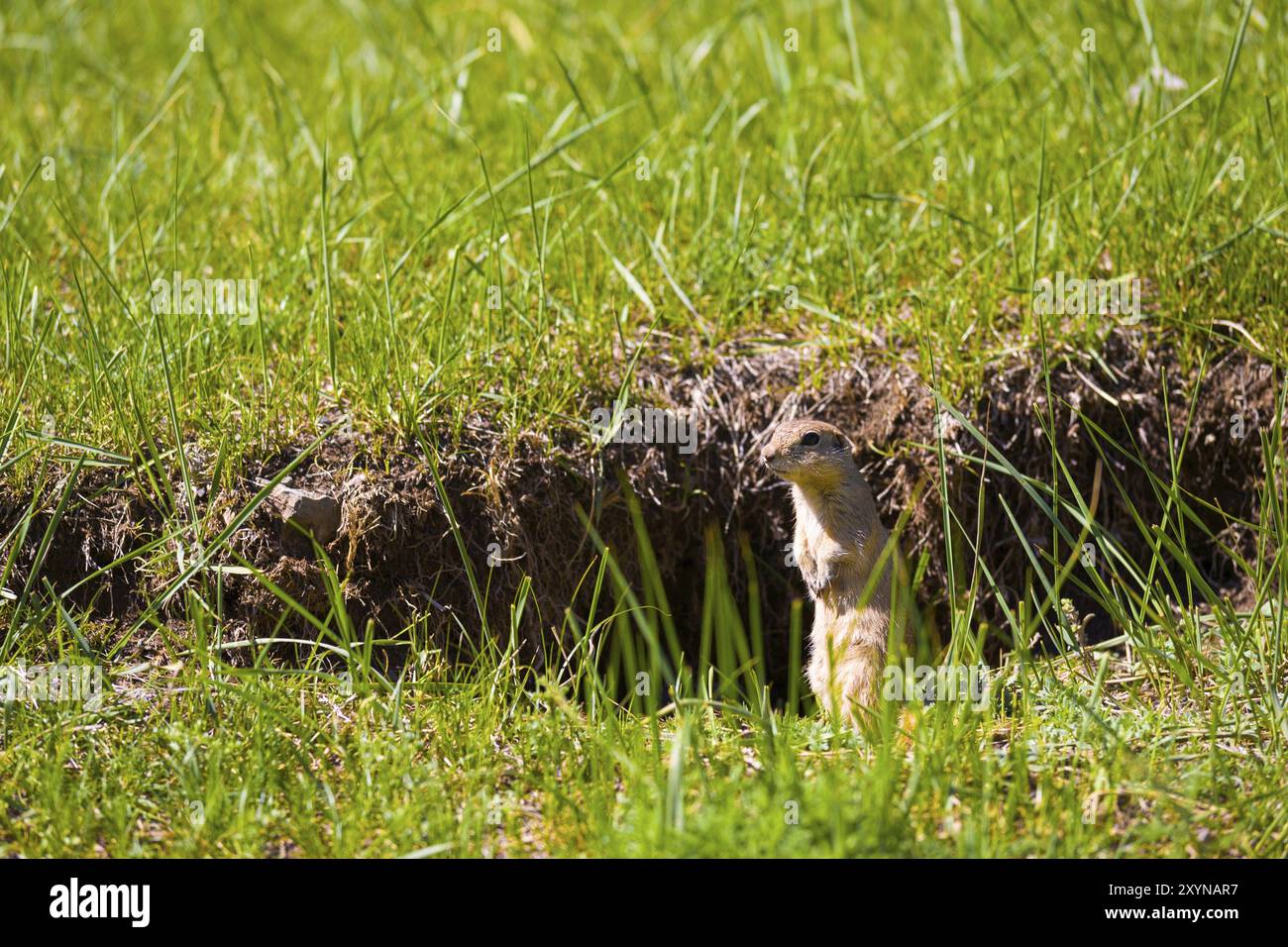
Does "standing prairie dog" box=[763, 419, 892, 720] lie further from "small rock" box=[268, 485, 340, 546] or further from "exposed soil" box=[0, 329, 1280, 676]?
"small rock" box=[268, 485, 340, 546]

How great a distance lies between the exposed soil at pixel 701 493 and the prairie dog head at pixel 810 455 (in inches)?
10.8

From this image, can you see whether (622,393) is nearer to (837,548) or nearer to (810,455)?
(810,455)

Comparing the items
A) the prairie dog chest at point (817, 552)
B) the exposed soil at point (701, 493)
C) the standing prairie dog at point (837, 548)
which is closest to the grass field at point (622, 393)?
the exposed soil at point (701, 493)

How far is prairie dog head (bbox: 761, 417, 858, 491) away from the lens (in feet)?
12.8

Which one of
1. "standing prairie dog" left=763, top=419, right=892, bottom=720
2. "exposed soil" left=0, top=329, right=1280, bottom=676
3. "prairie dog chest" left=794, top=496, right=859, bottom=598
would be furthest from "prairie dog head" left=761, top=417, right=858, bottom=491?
"exposed soil" left=0, top=329, right=1280, bottom=676

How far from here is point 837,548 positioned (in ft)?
13.3

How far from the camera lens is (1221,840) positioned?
284cm

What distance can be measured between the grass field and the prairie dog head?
0.39 m

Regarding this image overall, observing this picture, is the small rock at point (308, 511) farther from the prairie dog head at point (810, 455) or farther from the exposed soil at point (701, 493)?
the prairie dog head at point (810, 455)

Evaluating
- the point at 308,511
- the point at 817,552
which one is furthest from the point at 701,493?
the point at 308,511

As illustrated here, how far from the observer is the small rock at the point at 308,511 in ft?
12.6

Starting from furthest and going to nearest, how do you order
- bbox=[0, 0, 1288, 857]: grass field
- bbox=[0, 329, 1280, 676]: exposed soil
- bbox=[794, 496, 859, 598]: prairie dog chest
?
bbox=[794, 496, 859, 598]: prairie dog chest
bbox=[0, 329, 1280, 676]: exposed soil
bbox=[0, 0, 1288, 857]: grass field

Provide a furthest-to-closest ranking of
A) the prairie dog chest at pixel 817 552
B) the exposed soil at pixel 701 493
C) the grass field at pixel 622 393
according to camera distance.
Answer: the prairie dog chest at pixel 817 552, the exposed soil at pixel 701 493, the grass field at pixel 622 393

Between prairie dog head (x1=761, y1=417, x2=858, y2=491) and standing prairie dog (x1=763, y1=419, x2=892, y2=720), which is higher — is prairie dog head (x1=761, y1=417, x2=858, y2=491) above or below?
above
